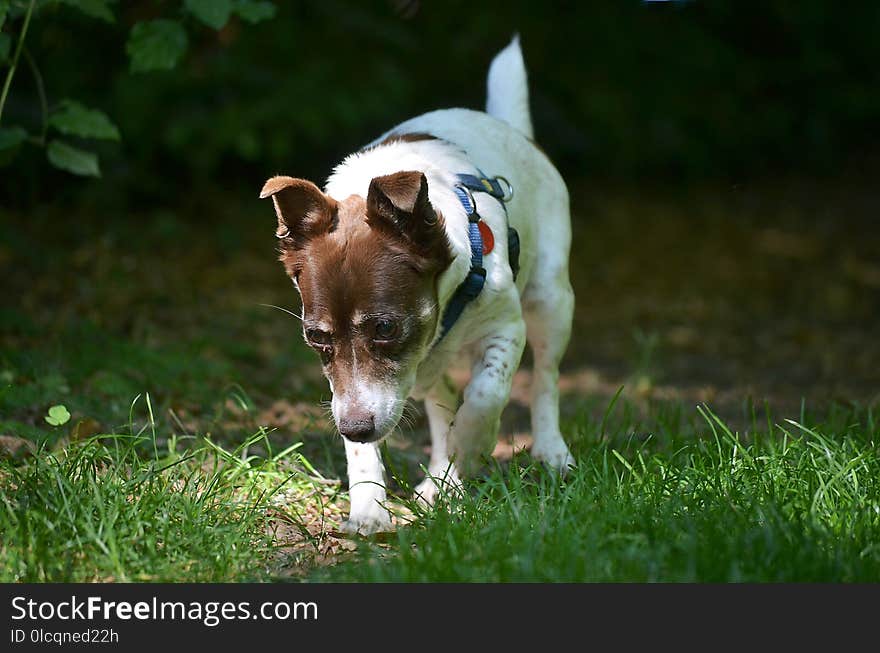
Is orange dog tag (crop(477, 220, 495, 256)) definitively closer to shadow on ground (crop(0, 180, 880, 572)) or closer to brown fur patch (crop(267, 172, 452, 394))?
brown fur patch (crop(267, 172, 452, 394))

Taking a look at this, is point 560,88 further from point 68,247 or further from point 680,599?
point 680,599

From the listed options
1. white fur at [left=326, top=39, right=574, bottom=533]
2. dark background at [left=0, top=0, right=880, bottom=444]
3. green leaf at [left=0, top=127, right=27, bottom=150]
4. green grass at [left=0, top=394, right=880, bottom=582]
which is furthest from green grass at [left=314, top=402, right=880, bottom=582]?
green leaf at [left=0, top=127, right=27, bottom=150]

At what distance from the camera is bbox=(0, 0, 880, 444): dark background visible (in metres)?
6.43

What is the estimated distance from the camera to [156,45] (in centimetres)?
453

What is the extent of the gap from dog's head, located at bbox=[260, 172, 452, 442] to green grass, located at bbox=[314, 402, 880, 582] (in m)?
0.45

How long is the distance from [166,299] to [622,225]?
5164 millimetres

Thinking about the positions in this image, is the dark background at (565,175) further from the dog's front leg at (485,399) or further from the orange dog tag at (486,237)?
the orange dog tag at (486,237)

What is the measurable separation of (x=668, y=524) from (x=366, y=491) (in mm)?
1031

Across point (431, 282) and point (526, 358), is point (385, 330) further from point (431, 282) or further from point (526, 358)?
point (526, 358)

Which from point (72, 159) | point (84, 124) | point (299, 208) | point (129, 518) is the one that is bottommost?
point (129, 518)

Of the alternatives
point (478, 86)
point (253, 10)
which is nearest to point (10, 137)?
point (253, 10)

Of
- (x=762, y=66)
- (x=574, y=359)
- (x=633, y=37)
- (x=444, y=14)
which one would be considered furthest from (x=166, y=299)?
(x=762, y=66)

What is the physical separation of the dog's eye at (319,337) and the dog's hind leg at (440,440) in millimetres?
580

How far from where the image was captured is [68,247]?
7926 mm
